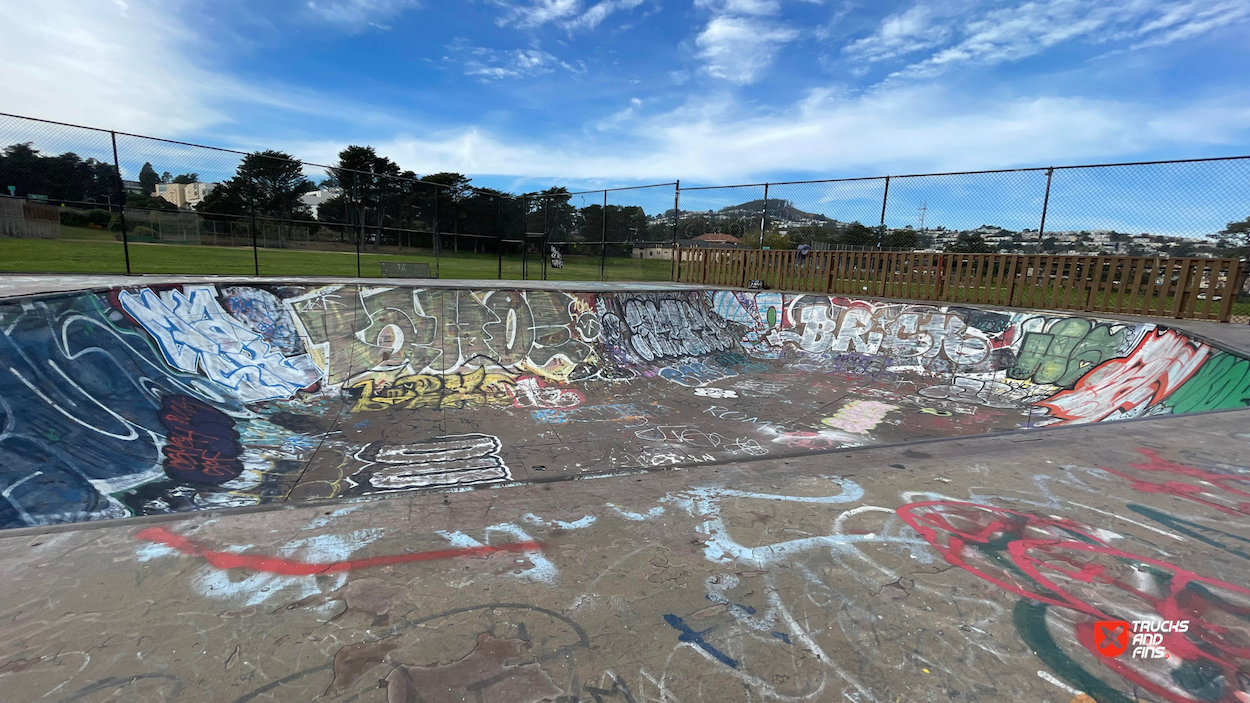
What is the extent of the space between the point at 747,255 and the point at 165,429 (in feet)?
42.7

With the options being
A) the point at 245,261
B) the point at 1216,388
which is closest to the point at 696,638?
the point at 1216,388

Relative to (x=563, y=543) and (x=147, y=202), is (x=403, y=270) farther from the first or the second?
(x=563, y=543)

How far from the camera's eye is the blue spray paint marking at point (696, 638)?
2004mm

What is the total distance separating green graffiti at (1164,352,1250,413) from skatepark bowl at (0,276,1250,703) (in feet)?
0.13

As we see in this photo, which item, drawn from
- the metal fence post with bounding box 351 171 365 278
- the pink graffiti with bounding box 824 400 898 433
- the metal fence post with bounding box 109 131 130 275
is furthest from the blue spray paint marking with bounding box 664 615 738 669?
the metal fence post with bounding box 351 171 365 278

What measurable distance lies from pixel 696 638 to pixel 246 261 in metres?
22.9

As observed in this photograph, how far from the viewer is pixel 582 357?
9469 mm

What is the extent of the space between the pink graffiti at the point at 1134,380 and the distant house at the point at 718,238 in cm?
866

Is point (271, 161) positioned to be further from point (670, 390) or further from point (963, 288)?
point (963, 288)

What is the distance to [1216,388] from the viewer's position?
6809mm

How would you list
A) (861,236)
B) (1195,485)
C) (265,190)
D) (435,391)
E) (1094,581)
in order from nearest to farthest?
(1094,581), (1195,485), (435,391), (861,236), (265,190)

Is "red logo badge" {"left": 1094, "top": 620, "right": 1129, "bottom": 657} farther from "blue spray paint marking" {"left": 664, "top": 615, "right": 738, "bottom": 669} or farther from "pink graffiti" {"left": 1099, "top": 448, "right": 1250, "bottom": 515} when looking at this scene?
"pink graffiti" {"left": 1099, "top": 448, "right": 1250, "bottom": 515}

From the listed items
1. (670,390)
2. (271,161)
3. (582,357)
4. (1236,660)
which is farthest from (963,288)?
(271,161)

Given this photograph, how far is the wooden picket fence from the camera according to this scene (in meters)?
9.32
